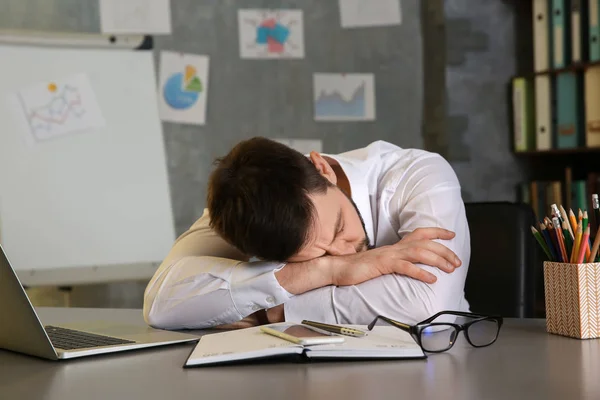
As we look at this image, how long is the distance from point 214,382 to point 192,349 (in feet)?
0.77

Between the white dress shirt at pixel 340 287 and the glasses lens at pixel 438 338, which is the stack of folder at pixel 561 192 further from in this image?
the glasses lens at pixel 438 338

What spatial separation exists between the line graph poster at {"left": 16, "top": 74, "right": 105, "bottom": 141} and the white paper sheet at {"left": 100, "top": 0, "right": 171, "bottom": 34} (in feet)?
1.10

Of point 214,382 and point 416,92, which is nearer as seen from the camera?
point 214,382

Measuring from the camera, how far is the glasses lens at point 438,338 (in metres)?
0.99

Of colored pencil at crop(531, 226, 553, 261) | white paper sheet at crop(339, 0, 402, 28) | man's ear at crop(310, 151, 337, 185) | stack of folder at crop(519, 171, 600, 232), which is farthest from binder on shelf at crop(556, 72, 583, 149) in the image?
colored pencil at crop(531, 226, 553, 261)

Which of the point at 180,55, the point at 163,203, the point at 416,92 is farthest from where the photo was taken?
the point at 416,92

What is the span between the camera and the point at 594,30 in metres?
2.99

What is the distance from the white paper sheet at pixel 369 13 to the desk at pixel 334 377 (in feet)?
8.96

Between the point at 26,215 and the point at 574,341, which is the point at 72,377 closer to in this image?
the point at 574,341

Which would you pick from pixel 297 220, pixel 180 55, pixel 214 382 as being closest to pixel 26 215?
pixel 180 55

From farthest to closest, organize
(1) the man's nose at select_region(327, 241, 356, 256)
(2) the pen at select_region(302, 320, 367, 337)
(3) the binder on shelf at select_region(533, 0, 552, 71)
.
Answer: (3) the binder on shelf at select_region(533, 0, 552, 71) < (1) the man's nose at select_region(327, 241, 356, 256) < (2) the pen at select_region(302, 320, 367, 337)

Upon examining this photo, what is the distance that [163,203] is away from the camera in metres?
3.11

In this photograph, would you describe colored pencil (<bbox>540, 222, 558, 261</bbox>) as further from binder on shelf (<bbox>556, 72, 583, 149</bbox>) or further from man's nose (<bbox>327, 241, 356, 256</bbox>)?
binder on shelf (<bbox>556, 72, 583, 149</bbox>)

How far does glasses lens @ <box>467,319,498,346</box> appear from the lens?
3.39 feet
